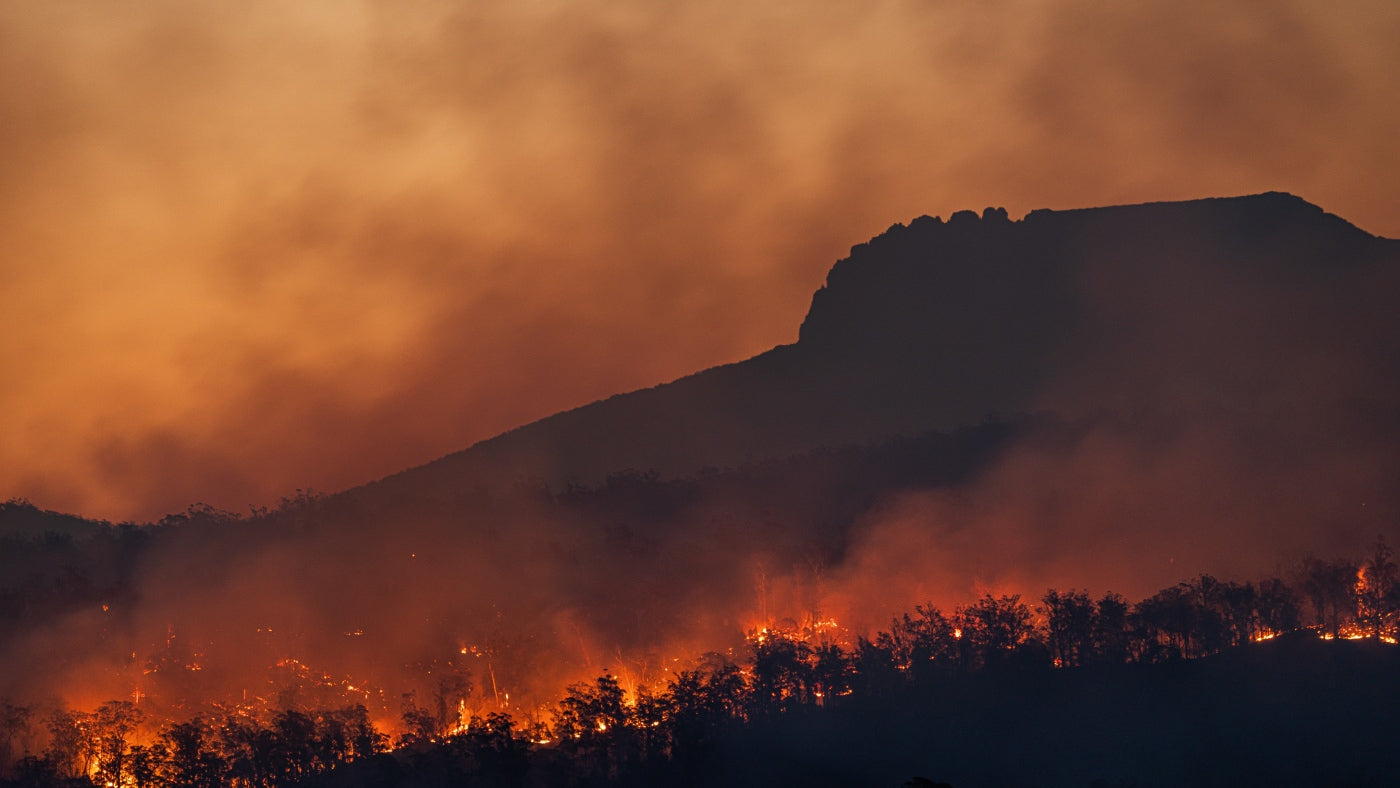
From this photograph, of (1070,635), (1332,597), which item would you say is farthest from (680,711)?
(1332,597)

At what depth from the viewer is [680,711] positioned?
12900 centimetres

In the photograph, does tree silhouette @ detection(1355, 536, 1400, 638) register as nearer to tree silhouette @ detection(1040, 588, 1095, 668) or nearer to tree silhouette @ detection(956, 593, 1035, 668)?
tree silhouette @ detection(1040, 588, 1095, 668)

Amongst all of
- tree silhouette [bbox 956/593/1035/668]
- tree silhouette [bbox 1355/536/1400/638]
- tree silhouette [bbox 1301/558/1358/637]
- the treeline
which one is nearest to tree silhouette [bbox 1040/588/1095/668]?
the treeline

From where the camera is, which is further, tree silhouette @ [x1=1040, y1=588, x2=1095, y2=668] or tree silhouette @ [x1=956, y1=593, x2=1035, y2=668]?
tree silhouette @ [x1=1040, y1=588, x2=1095, y2=668]

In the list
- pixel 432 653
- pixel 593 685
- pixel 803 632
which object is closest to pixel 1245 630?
pixel 803 632

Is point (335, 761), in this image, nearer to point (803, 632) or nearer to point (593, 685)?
point (593, 685)

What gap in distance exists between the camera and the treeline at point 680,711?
124 metres

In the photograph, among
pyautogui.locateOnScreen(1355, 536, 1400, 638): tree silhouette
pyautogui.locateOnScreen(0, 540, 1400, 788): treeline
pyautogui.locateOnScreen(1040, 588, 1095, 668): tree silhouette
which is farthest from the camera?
pyautogui.locateOnScreen(1355, 536, 1400, 638): tree silhouette

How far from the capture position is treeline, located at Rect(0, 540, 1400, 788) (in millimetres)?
123500

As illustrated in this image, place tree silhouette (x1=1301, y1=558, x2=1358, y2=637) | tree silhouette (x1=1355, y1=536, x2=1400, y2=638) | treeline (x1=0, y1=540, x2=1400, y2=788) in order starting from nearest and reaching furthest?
treeline (x1=0, y1=540, x2=1400, y2=788)
tree silhouette (x1=1355, y1=536, x2=1400, y2=638)
tree silhouette (x1=1301, y1=558, x2=1358, y2=637)

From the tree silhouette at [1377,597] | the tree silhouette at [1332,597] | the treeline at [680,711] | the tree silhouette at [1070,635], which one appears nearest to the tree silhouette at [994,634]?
the treeline at [680,711]

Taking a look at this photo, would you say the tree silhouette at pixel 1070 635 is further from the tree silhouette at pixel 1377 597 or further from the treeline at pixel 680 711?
the tree silhouette at pixel 1377 597

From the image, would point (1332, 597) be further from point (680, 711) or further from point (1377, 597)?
point (680, 711)

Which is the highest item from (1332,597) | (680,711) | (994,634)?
(994,634)
